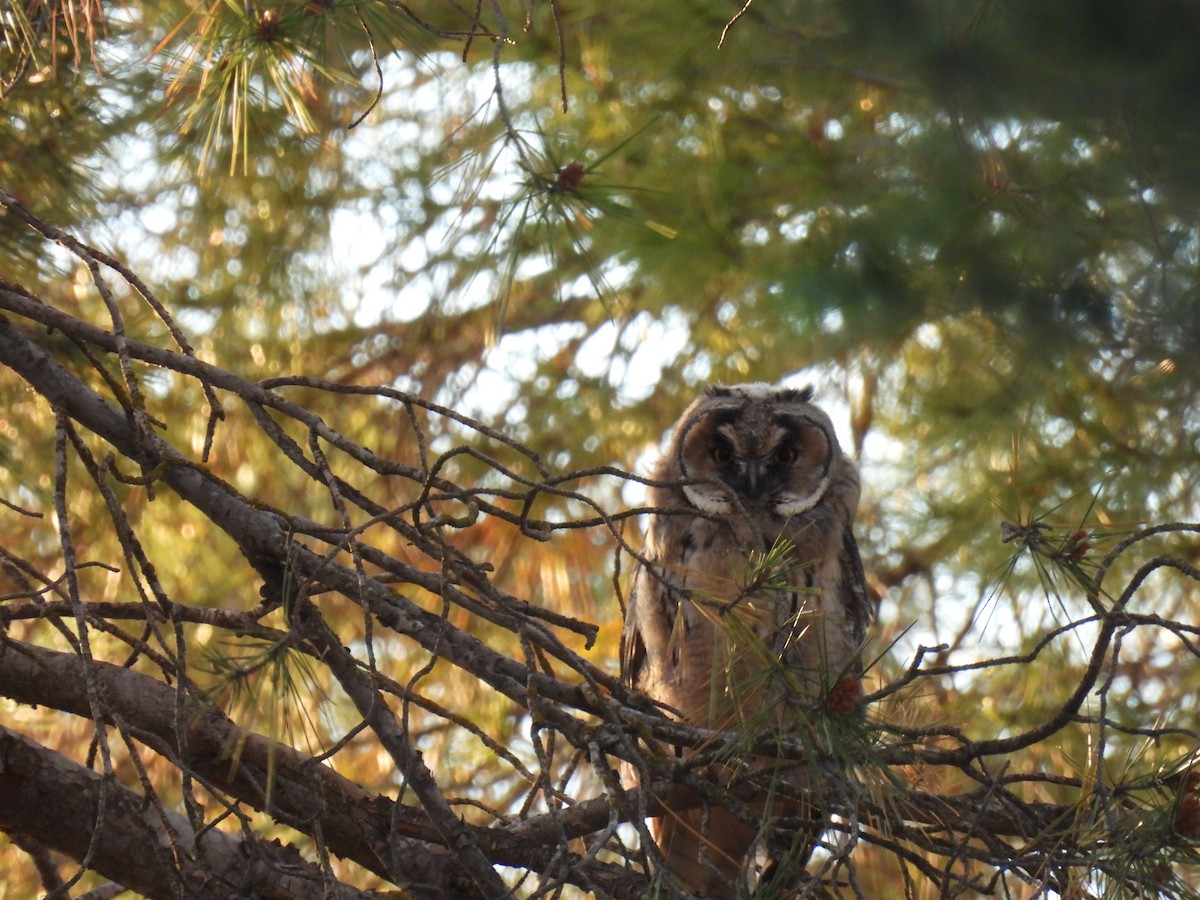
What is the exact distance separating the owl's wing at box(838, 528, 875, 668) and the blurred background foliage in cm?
28

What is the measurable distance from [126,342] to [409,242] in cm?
288

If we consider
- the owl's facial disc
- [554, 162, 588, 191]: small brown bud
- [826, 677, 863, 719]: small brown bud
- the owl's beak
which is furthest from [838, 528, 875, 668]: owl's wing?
[826, 677, 863, 719]: small brown bud

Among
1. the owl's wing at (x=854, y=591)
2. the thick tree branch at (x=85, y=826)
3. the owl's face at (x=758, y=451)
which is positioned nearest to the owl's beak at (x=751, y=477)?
the owl's face at (x=758, y=451)

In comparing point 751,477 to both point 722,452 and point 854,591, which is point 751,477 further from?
point 854,591

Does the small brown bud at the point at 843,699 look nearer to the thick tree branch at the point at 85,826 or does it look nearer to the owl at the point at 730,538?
the thick tree branch at the point at 85,826

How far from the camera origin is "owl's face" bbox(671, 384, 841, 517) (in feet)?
10.2

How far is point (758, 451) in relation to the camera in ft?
10.2

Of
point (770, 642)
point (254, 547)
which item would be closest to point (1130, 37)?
point (770, 642)

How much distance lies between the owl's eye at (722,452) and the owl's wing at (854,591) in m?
0.34

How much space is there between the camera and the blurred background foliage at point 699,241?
2.24 metres

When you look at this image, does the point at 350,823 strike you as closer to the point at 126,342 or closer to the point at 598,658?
the point at 126,342

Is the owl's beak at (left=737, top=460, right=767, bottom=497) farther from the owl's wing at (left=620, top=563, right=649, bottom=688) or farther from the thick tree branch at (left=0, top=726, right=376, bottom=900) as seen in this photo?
the thick tree branch at (left=0, top=726, right=376, bottom=900)

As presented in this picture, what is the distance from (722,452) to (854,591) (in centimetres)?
47

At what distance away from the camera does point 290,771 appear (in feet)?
5.79
